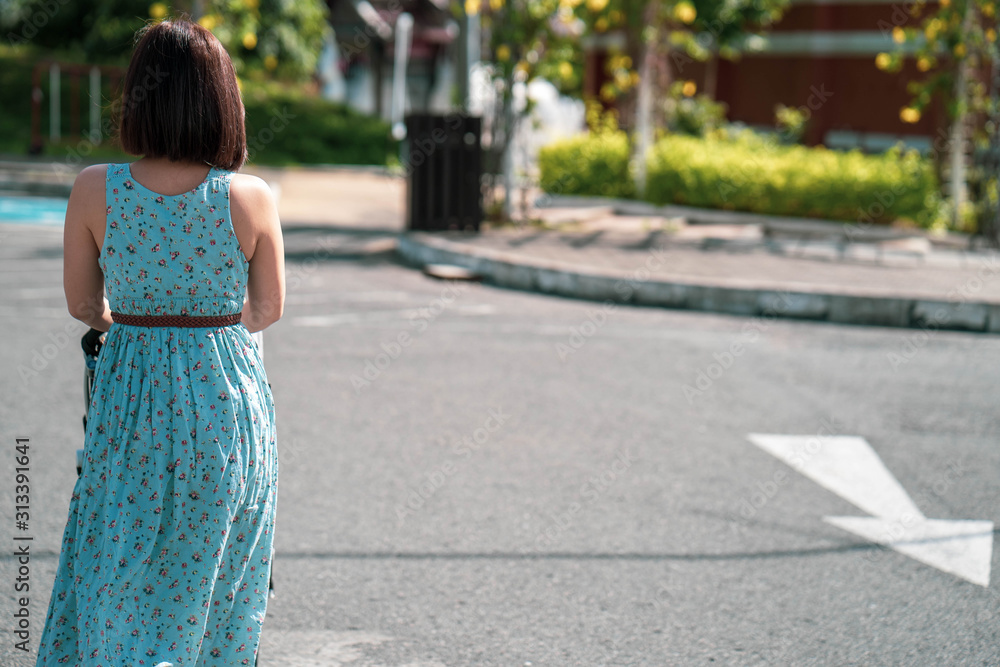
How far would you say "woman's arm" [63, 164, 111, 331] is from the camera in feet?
8.27

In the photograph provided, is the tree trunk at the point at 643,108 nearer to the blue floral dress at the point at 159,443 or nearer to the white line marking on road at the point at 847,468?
the white line marking on road at the point at 847,468

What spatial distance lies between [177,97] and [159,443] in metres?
0.76

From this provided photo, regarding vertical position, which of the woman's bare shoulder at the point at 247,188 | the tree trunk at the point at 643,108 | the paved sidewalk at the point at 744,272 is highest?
the tree trunk at the point at 643,108

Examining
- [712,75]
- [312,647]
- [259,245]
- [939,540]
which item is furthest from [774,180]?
[259,245]

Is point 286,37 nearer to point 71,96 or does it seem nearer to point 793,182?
point 71,96

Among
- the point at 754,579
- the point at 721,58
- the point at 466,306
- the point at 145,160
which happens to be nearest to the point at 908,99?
the point at 721,58

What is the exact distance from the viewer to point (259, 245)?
8.60ft

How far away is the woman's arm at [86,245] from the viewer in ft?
8.27

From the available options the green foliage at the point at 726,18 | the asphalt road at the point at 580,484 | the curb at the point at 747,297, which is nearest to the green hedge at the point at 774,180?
the green foliage at the point at 726,18

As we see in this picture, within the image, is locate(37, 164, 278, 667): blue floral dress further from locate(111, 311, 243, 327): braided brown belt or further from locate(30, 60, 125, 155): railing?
locate(30, 60, 125, 155): railing

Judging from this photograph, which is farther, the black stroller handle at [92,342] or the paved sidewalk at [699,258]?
the paved sidewalk at [699,258]

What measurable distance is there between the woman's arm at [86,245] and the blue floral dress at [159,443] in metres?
0.04

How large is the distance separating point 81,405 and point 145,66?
3.77 meters

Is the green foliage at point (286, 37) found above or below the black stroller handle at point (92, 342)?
above
